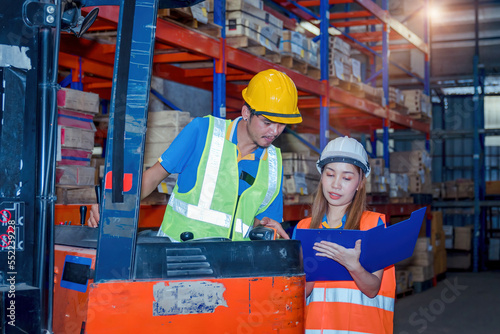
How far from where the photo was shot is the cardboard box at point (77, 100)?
16.4 feet

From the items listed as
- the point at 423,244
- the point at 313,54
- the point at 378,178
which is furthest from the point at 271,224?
the point at 423,244

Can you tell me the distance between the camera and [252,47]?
21.4ft

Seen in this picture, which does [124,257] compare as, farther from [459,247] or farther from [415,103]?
[459,247]

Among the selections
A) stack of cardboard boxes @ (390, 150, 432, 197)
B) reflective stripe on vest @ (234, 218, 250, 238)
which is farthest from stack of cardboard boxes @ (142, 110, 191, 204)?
stack of cardboard boxes @ (390, 150, 432, 197)

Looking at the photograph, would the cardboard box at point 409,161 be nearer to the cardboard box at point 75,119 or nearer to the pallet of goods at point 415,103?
the pallet of goods at point 415,103

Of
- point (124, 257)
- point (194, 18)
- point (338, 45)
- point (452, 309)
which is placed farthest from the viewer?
point (452, 309)

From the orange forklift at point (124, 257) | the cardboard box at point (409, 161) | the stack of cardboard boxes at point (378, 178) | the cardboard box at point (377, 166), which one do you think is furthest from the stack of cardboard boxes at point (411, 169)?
the orange forklift at point (124, 257)

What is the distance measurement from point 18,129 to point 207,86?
269 inches

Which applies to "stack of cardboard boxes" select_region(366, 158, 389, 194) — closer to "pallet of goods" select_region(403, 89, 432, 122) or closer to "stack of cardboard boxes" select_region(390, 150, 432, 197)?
"stack of cardboard boxes" select_region(390, 150, 432, 197)

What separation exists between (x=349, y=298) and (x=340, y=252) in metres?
0.51

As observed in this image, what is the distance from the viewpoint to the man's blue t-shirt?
8.43ft

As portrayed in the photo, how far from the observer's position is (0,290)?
1765 mm

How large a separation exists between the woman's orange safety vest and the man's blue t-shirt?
60 centimetres

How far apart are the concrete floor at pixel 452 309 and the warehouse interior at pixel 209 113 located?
44 mm
